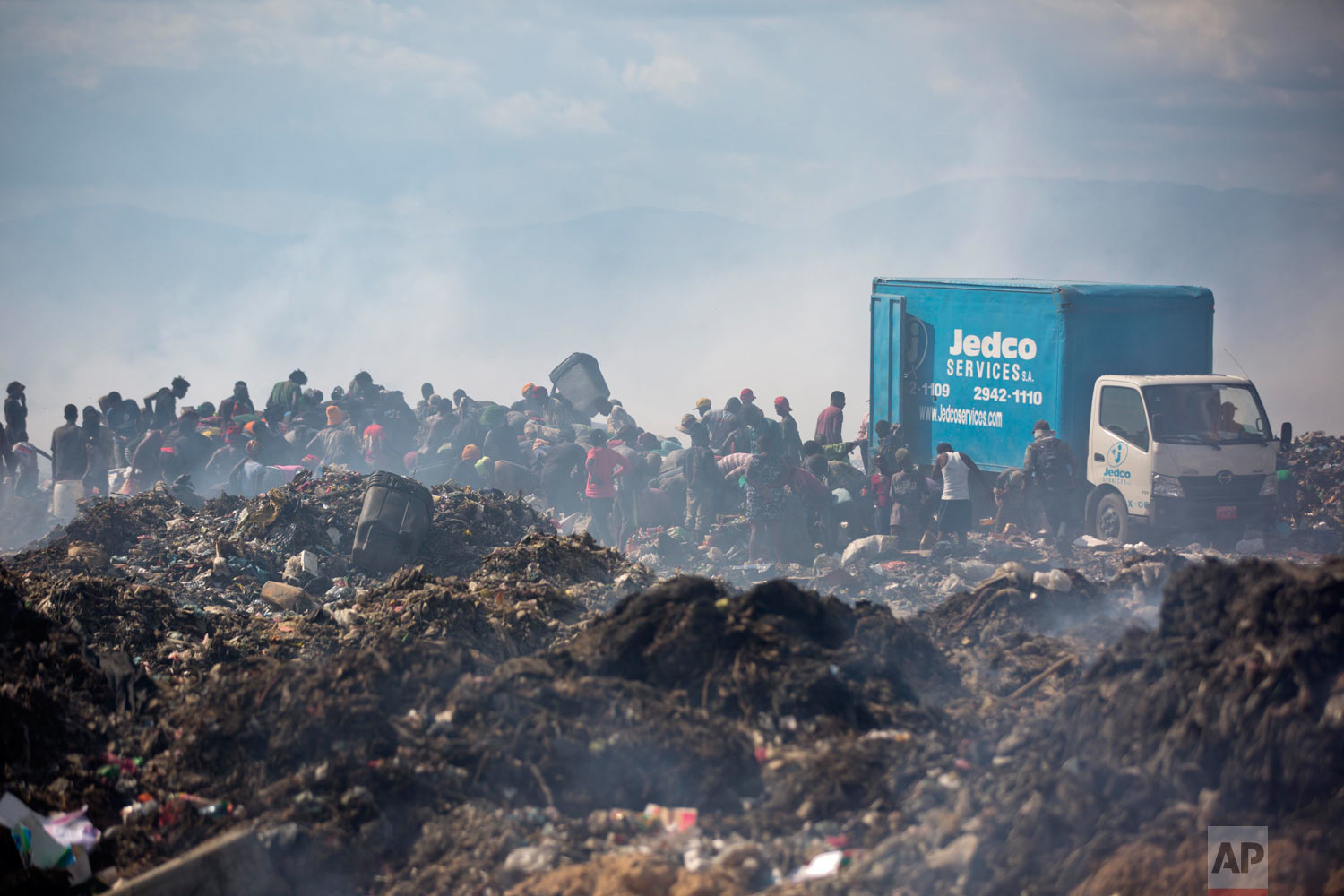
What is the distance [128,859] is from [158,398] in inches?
581

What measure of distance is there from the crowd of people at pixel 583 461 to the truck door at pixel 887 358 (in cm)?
35

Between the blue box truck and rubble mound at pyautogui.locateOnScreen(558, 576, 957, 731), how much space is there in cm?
644

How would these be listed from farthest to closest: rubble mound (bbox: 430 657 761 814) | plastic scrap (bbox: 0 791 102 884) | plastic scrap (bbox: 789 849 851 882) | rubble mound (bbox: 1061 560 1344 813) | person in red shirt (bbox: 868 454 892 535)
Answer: person in red shirt (bbox: 868 454 892 535)
rubble mound (bbox: 430 657 761 814)
plastic scrap (bbox: 0 791 102 884)
plastic scrap (bbox: 789 849 851 882)
rubble mound (bbox: 1061 560 1344 813)

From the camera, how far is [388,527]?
10617 mm

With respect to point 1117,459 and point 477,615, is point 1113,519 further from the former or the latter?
point 477,615

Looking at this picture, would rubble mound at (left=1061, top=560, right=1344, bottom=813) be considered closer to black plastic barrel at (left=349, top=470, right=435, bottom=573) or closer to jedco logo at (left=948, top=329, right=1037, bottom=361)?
black plastic barrel at (left=349, top=470, right=435, bottom=573)

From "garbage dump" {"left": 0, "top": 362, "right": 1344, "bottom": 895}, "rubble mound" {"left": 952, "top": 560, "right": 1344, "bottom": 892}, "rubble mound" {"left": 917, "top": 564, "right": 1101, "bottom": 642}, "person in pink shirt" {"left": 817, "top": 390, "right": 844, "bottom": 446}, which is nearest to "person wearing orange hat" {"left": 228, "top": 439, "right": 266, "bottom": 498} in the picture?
"garbage dump" {"left": 0, "top": 362, "right": 1344, "bottom": 895}

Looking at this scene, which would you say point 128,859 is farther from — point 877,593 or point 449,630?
point 877,593

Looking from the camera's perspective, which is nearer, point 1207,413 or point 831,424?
point 1207,413

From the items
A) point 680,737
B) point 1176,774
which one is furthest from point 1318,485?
point 680,737

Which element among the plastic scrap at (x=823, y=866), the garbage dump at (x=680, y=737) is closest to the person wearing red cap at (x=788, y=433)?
the garbage dump at (x=680, y=737)

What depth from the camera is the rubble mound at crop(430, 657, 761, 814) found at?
520cm

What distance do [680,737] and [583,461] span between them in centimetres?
1016

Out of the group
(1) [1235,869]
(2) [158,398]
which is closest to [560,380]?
(2) [158,398]
